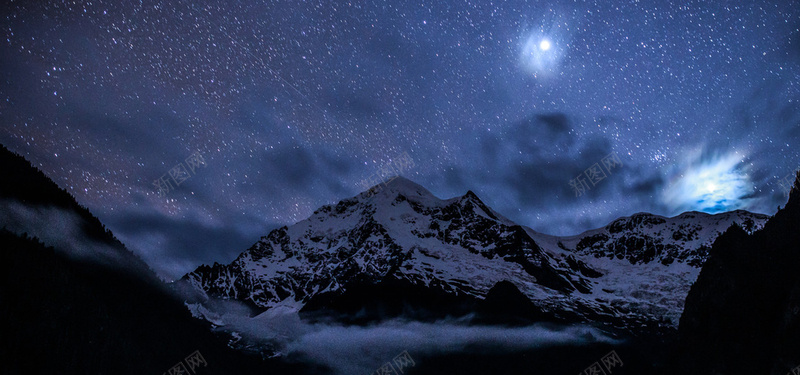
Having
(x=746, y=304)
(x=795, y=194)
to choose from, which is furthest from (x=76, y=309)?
(x=795, y=194)

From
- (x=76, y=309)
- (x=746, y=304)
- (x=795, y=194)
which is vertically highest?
(x=76, y=309)

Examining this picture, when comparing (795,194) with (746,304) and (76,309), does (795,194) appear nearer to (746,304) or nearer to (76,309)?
(746,304)

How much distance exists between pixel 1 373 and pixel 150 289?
248 ft

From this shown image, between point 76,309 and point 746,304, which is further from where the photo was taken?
point 76,309

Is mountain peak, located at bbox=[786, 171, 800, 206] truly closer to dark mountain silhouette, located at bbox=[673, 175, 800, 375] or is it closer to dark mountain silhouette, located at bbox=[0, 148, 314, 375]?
dark mountain silhouette, located at bbox=[673, 175, 800, 375]

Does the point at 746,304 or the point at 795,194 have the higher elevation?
the point at 795,194

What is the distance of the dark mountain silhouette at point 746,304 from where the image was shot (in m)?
103

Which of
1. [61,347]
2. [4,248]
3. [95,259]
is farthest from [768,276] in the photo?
[95,259]

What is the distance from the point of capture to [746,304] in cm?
11638

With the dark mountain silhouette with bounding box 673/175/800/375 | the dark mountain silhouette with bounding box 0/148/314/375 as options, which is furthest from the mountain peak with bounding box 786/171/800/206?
the dark mountain silhouette with bounding box 0/148/314/375

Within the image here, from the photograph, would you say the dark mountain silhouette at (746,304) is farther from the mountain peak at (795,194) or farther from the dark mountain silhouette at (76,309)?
the dark mountain silhouette at (76,309)

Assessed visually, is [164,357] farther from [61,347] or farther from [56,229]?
[56,229]

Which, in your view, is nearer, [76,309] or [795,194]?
[795,194]

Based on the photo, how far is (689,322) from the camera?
13712 centimetres
